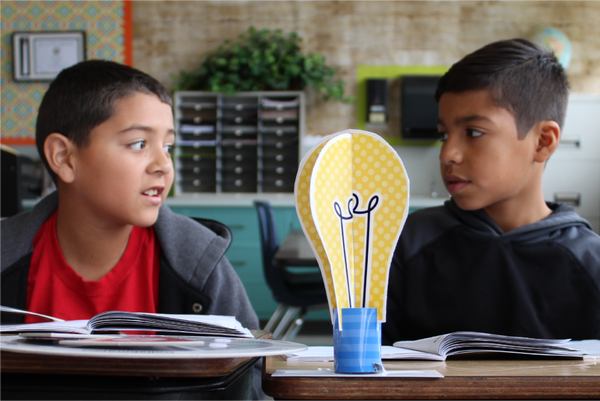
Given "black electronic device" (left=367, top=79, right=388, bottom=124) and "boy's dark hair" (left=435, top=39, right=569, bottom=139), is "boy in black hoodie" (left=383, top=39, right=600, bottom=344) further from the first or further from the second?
"black electronic device" (left=367, top=79, right=388, bottom=124)

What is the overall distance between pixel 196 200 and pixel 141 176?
123 inches

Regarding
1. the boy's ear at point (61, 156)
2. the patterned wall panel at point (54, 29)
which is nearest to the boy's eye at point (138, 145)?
the boy's ear at point (61, 156)

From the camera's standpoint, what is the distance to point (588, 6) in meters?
4.65

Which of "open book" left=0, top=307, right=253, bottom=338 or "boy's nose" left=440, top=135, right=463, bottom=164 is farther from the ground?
"boy's nose" left=440, top=135, right=463, bottom=164

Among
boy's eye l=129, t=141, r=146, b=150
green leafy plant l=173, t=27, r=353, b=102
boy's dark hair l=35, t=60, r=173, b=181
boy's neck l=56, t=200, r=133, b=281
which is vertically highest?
green leafy plant l=173, t=27, r=353, b=102

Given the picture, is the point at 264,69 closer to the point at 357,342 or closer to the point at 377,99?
the point at 377,99

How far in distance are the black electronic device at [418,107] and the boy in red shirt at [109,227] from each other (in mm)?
3509

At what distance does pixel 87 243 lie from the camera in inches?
41.3

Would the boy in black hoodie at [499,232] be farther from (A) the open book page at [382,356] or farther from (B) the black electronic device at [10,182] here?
(B) the black electronic device at [10,182]

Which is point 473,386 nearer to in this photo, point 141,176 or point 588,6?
point 141,176

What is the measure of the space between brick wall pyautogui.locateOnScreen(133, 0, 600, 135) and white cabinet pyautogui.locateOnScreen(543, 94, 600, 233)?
52 centimetres

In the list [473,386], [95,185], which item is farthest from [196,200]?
[473,386]

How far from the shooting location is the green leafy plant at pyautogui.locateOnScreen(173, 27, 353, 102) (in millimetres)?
4344

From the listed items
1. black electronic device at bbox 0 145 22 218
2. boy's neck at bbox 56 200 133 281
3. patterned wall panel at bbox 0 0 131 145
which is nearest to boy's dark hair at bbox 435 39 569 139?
boy's neck at bbox 56 200 133 281
